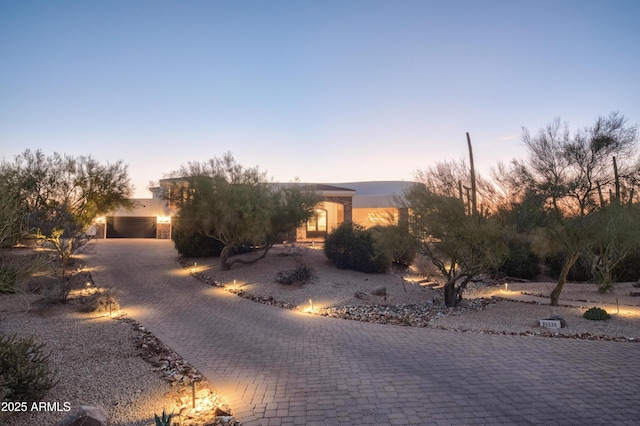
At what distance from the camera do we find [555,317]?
9234mm

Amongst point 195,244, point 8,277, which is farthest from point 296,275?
point 8,277

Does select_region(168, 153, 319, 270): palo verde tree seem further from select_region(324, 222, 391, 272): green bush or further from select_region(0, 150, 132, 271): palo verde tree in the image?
select_region(0, 150, 132, 271): palo verde tree

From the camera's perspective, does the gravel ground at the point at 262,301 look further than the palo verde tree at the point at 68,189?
No

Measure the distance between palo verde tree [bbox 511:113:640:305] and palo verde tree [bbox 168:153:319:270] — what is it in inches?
364

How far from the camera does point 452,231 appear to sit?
10758 millimetres

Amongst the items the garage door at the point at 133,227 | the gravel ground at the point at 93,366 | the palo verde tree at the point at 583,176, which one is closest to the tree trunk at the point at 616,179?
the palo verde tree at the point at 583,176

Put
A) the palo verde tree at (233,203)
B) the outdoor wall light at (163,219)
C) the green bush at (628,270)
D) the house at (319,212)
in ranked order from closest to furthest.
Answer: the palo verde tree at (233,203) → the green bush at (628,270) → the house at (319,212) → the outdoor wall light at (163,219)

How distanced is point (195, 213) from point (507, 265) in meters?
15.5

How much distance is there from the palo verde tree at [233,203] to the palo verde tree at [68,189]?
3382mm

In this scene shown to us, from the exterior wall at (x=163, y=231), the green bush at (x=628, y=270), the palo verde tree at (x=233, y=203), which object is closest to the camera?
the palo verde tree at (x=233, y=203)

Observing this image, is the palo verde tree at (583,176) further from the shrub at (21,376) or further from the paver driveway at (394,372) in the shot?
the shrub at (21,376)

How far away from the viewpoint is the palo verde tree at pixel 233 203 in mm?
15055

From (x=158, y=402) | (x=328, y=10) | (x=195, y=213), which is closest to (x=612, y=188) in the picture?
(x=328, y=10)

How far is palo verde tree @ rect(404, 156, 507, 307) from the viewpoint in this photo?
10.6m
